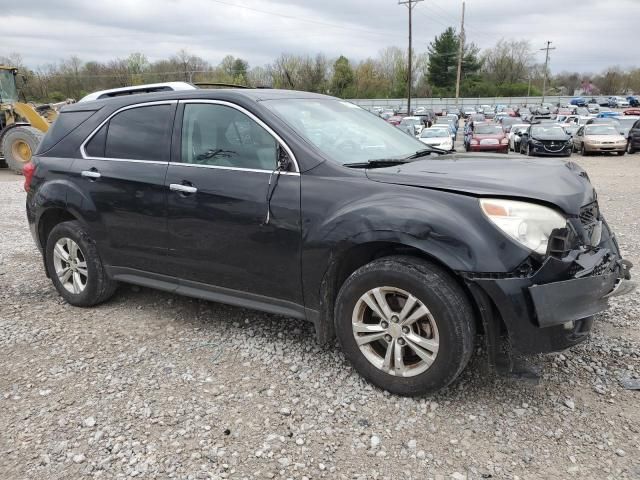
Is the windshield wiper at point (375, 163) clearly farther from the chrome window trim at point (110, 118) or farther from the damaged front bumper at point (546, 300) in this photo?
the chrome window trim at point (110, 118)

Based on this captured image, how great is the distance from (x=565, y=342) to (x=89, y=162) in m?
3.70

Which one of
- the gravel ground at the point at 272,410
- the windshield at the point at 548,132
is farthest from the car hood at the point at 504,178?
the windshield at the point at 548,132

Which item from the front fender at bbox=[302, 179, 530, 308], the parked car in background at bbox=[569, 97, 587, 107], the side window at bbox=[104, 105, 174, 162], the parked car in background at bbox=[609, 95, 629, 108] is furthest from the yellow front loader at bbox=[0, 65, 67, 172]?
the parked car in background at bbox=[569, 97, 587, 107]

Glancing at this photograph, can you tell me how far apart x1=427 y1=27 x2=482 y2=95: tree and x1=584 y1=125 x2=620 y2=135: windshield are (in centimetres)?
6074

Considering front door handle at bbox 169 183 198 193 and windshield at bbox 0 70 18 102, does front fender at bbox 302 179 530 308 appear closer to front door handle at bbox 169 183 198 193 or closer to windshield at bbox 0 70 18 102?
front door handle at bbox 169 183 198 193

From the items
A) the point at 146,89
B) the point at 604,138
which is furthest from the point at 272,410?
the point at 604,138

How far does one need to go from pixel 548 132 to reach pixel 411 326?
20.3 m

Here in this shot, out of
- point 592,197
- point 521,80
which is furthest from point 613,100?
point 592,197

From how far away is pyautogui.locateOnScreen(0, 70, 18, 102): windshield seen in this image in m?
16.5

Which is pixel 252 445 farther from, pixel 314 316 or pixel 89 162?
pixel 89 162

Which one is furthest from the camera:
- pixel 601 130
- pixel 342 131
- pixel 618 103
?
pixel 618 103

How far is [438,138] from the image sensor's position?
2208 cm

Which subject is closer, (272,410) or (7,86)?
(272,410)

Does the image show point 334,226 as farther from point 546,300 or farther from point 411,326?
point 546,300
